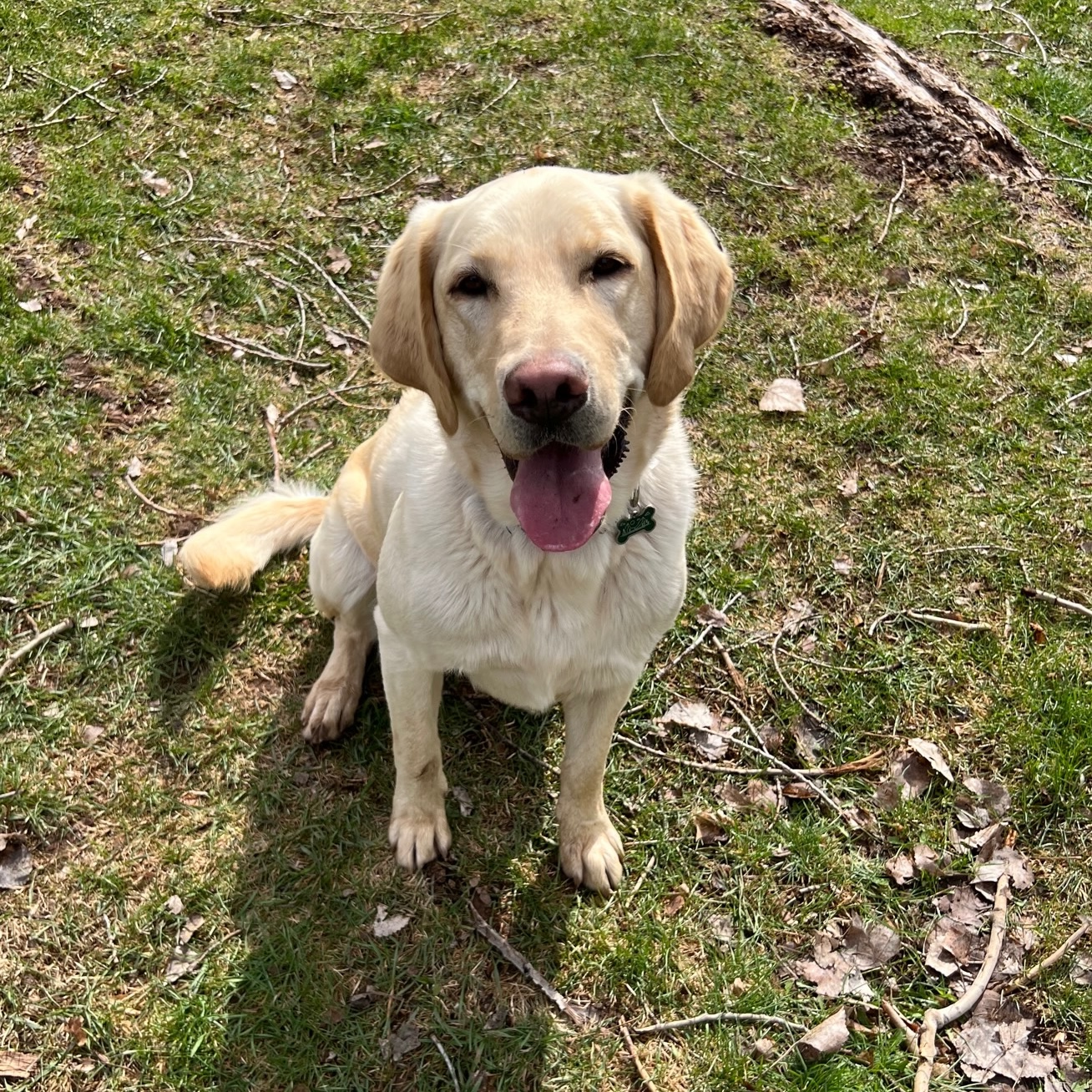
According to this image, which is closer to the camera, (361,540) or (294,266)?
(361,540)

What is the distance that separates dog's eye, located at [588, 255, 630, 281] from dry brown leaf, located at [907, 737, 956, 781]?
222 centimetres

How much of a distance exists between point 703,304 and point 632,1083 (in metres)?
2.31

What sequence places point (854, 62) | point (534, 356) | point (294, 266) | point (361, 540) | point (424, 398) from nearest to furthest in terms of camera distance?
point (534, 356) → point (424, 398) → point (361, 540) → point (294, 266) → point (854, 62)

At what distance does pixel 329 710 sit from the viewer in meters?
3.29

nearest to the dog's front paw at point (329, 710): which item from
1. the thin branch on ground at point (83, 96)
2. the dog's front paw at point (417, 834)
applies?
the dog's front paw at point (417, 834)

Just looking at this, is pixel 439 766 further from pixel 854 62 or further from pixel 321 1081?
pixel 854 62

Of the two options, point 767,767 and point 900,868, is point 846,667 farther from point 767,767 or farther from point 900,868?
point 900,868

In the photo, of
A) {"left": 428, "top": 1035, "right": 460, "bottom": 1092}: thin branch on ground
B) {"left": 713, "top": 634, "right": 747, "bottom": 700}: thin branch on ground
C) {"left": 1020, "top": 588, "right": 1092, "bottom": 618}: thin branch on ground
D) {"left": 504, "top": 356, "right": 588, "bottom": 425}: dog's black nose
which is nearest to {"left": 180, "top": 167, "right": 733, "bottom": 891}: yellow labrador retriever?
{"left": 504, "top": 356, "right": 588, "bottom": 425}: dog's black nose

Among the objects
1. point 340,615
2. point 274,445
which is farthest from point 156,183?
point 340,615

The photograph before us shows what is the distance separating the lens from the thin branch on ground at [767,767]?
3.39 metres

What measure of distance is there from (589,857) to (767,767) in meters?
0.81

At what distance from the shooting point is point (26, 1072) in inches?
103

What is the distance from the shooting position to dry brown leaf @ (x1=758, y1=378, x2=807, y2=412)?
4539mm

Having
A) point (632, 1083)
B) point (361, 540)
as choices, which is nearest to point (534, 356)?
point (361, 540)
